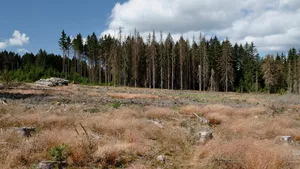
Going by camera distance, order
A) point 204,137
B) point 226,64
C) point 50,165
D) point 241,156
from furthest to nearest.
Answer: point 226,64, point 204,137, point 241,156, point 50,165

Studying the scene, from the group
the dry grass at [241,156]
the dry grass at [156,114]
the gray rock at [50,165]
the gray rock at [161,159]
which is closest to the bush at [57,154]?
the gray rock at [50,165]

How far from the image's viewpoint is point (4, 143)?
257 inches

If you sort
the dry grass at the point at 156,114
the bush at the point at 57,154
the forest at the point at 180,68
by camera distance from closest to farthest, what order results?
1. the bush at the point at 57,154
2. the dry grass at the point at 156,114
3. the forest at the point at 180,68

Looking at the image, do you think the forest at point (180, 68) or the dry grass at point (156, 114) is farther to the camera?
the forest at point (180, 68)

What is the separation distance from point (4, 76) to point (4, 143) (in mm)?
39706

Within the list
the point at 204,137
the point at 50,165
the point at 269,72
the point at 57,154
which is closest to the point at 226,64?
the point at 269,72

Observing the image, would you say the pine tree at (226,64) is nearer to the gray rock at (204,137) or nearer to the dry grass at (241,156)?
the gray rock at (204,137)

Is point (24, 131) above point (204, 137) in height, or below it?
above

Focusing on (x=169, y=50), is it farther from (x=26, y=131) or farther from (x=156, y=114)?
(x=26, y=131)

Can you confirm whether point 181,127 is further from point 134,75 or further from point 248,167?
point 134,75

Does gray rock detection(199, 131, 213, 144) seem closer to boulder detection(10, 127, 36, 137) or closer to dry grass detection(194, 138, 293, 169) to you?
dry grass detection(194, 138, 293, 169)

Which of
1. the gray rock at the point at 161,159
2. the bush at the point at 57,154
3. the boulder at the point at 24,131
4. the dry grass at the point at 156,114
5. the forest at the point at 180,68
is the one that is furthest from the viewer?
the forest at the point at 180,68

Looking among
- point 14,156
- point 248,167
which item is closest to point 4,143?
point 14,156

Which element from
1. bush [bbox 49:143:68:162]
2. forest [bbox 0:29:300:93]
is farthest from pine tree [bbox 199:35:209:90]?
bush [bbox 49:143:68:162]
